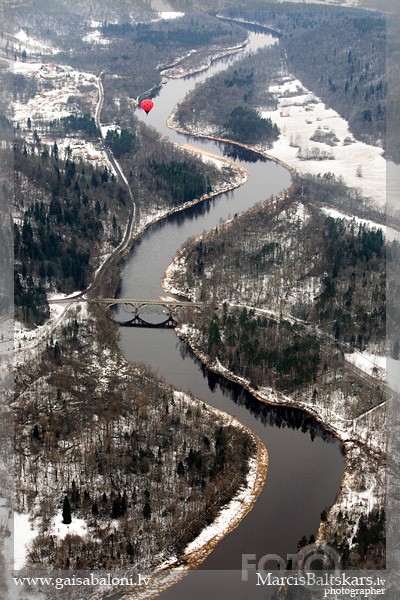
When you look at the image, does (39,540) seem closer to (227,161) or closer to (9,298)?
(9,298)

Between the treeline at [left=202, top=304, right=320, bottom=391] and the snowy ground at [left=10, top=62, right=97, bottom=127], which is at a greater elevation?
the snowy ground at [left=10, top=62, right=97, bottom=127]

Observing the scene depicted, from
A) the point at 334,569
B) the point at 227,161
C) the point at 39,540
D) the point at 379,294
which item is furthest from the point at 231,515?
the point at 227,161

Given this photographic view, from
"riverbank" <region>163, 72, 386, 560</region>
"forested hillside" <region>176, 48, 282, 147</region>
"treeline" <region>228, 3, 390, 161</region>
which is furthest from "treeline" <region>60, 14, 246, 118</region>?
"riverbank" <region>163, 72, 386, 560</region>

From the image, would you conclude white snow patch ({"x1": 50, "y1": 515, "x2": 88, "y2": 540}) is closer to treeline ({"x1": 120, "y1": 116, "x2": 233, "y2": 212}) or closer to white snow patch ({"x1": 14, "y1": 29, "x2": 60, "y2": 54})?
treeline ({"x1": 120, "y1": 116, "x2": 233, "y2": 212})

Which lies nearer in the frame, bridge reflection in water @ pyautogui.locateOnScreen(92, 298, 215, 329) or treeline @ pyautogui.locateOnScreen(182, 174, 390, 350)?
treeline @ pyautogui.locateOnScreen(182, 174, 390, 350)

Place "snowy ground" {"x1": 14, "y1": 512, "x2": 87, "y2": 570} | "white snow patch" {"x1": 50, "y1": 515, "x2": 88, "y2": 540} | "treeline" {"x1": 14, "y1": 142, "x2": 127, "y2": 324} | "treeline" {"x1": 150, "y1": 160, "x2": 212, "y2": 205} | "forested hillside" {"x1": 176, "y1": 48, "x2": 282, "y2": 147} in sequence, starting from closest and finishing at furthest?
"snowy ground" {"x1": 14, "y1": 512, "x2": 87, "y2": 570} → "white snow patch" {"x1": 50, "y1": 515, "x2": 88, "y2": 540} → "treeline" {"x1": 14, "y1": 142, "x2": 127, "y2": 324} → "treeline" {"x1": 150, "y1": 160, "x2": 212, "y2": 205} → "forested hillside" {"x1": 176, "y1": 48, "x2": 282, "y2": 147}

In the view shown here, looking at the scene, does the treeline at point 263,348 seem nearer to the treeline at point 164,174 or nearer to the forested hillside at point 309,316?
the forested hillside at point 309,316
